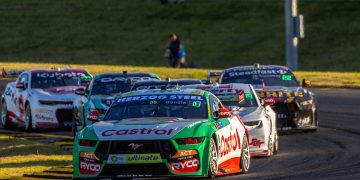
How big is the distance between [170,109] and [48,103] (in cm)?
1097

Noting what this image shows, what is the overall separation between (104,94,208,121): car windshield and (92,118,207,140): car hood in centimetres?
44

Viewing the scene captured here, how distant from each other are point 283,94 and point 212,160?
955 centimetres

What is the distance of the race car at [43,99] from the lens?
27.4m

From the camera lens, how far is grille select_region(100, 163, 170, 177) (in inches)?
601

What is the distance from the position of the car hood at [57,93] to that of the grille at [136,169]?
39.7 feet

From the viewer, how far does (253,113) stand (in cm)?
2055

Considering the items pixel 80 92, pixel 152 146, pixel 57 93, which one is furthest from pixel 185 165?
pixel 57 93

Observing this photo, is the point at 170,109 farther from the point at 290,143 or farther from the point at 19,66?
the point at 19,66

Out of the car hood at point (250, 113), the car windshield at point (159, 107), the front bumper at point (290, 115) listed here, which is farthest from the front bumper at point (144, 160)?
the front bumper at point (290, 115)

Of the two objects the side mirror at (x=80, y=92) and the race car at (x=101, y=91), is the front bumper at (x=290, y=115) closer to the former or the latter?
the race car at (x=101, y=91)

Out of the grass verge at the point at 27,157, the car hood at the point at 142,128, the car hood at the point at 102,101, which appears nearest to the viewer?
the car hood at the point at 142,128

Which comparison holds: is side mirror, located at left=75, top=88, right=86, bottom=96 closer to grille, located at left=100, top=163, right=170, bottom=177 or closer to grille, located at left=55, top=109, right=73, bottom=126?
grille, located at left=55, top=109, right=73, bottom=126

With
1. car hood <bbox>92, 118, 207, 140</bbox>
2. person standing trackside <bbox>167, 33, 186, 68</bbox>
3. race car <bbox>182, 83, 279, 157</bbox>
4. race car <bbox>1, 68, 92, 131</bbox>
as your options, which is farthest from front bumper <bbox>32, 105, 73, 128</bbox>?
person standing trackside <bbox>167, 33, 186, 68</bbox>

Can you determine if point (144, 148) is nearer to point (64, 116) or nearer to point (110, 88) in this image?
point (110, 88)
